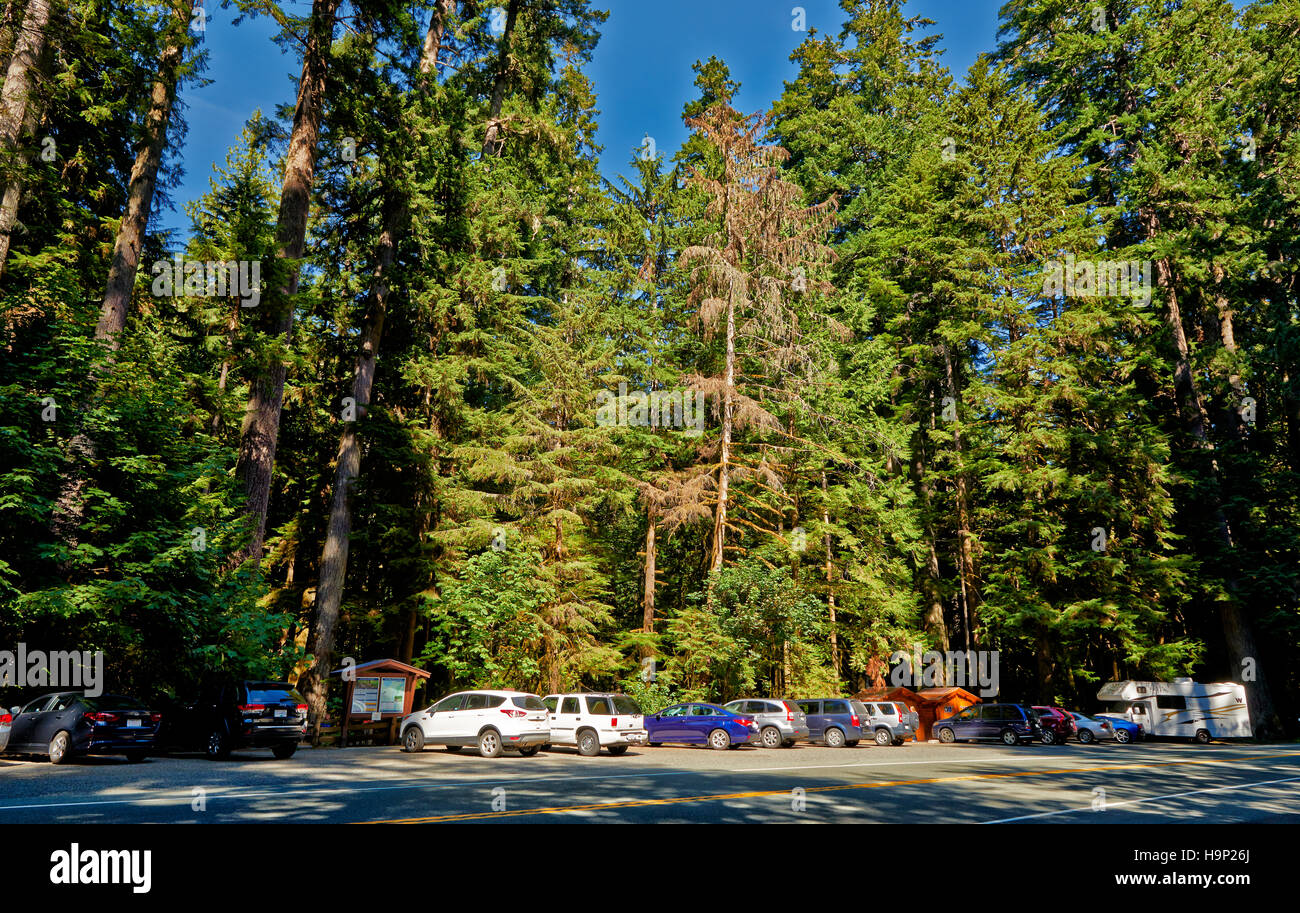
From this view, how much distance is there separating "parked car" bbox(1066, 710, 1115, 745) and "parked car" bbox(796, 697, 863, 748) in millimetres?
9922

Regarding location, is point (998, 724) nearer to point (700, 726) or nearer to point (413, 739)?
point (700, 726)

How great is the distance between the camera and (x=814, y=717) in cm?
2498

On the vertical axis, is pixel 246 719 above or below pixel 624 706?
above

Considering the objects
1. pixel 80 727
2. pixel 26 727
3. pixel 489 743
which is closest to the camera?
pixel 80 727

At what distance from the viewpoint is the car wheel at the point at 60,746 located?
13797mm

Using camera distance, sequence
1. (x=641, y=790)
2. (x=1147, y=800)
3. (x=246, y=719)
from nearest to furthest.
Answer: (x=641, y=790) < (x=1147, y=800) < (x=246, y=719)

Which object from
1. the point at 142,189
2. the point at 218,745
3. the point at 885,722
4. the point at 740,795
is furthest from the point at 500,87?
the point at 740,795

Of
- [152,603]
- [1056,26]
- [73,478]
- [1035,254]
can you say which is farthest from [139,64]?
[1056,26]

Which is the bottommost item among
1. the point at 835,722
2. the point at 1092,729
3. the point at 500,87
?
the point at 1092,729

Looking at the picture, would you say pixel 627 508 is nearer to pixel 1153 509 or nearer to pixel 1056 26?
pixel 1153 509

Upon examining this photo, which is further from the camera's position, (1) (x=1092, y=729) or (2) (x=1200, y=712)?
(2) (x=1200, y=712)

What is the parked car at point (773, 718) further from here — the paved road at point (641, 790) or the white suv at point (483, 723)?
the white suv at point (483, 723)

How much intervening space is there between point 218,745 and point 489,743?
19.9 ft

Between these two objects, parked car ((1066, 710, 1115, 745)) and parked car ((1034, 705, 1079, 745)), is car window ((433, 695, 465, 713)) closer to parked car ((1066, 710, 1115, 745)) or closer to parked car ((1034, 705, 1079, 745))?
parked car ((1034, 705, 1079, 745))
